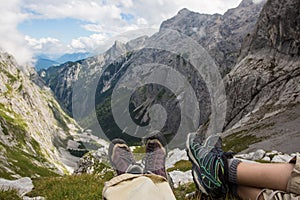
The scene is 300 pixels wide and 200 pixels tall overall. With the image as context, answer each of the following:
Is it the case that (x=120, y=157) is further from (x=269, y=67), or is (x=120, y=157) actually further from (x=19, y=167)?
(x=19, y=167)

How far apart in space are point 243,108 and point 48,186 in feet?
316

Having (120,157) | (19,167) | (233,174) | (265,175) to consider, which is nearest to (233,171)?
(233,174)

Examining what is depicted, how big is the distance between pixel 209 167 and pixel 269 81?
311 feet

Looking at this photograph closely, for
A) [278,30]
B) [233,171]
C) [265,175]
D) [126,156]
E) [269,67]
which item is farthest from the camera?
[278,30]

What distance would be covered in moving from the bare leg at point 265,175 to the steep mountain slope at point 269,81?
209 ft

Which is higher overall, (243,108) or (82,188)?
(243,108)

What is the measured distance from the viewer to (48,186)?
36.5 ft

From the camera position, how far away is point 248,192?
597cm

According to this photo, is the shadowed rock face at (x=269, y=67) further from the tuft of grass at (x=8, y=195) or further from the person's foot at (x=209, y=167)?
the tuft of grass at (x=8, y=195)

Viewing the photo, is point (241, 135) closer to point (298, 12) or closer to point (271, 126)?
point (271, 126)

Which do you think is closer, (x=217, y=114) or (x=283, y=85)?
(x=283, y=85)

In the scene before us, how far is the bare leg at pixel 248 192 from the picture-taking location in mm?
5829

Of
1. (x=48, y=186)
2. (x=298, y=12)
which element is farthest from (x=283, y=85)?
(x=48, y=186)

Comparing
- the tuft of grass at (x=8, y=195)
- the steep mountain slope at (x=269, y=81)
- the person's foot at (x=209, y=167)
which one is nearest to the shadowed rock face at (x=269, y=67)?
the steep mountain slope at (x=269, y=81)
